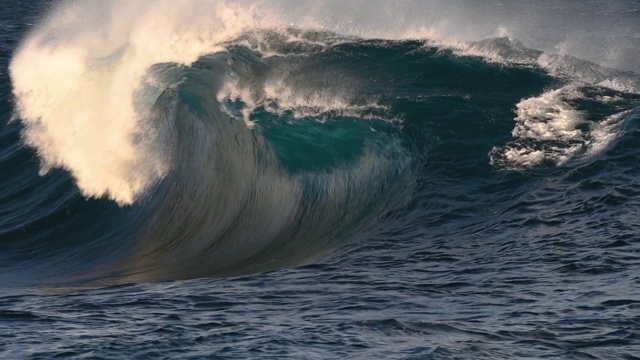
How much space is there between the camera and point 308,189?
18.9 m

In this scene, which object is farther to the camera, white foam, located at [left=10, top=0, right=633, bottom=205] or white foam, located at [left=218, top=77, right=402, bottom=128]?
white foam, located at [left=218, top=77, right=402, bottom=128]

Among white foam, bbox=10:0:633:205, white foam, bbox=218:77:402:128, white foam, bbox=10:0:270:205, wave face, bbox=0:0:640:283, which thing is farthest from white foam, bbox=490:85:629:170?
white foam, bbox=10:0:270:205

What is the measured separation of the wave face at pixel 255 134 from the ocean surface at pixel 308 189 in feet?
0.19

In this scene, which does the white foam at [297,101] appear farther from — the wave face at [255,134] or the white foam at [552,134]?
the white foam at [552,134]

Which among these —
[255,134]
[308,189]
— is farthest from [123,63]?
[308,189]

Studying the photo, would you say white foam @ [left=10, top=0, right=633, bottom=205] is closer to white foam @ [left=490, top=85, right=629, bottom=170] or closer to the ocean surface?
the ocean surface

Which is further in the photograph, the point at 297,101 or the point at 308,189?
the point at 297,101

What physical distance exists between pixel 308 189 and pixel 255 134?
5.71 feet

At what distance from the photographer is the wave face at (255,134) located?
1748 centimetres

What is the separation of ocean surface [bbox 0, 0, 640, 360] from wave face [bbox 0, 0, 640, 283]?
0.19 ft

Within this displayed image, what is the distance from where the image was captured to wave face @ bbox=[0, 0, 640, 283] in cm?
1748

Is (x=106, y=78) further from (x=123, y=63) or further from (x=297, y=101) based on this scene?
(x=297, y=101)

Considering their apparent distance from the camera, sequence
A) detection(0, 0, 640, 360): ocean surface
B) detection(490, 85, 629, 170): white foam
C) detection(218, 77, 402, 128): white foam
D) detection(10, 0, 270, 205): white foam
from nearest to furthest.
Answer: detection(0, 0, 640, 360): ocean surface, detection(10, 0, 270, 205): white foam, detection(490, 85, 629, 170): white foam, detection(218, 77, 402, 128): white foam

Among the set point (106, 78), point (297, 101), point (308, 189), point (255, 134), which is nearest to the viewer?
point (308, 189)
